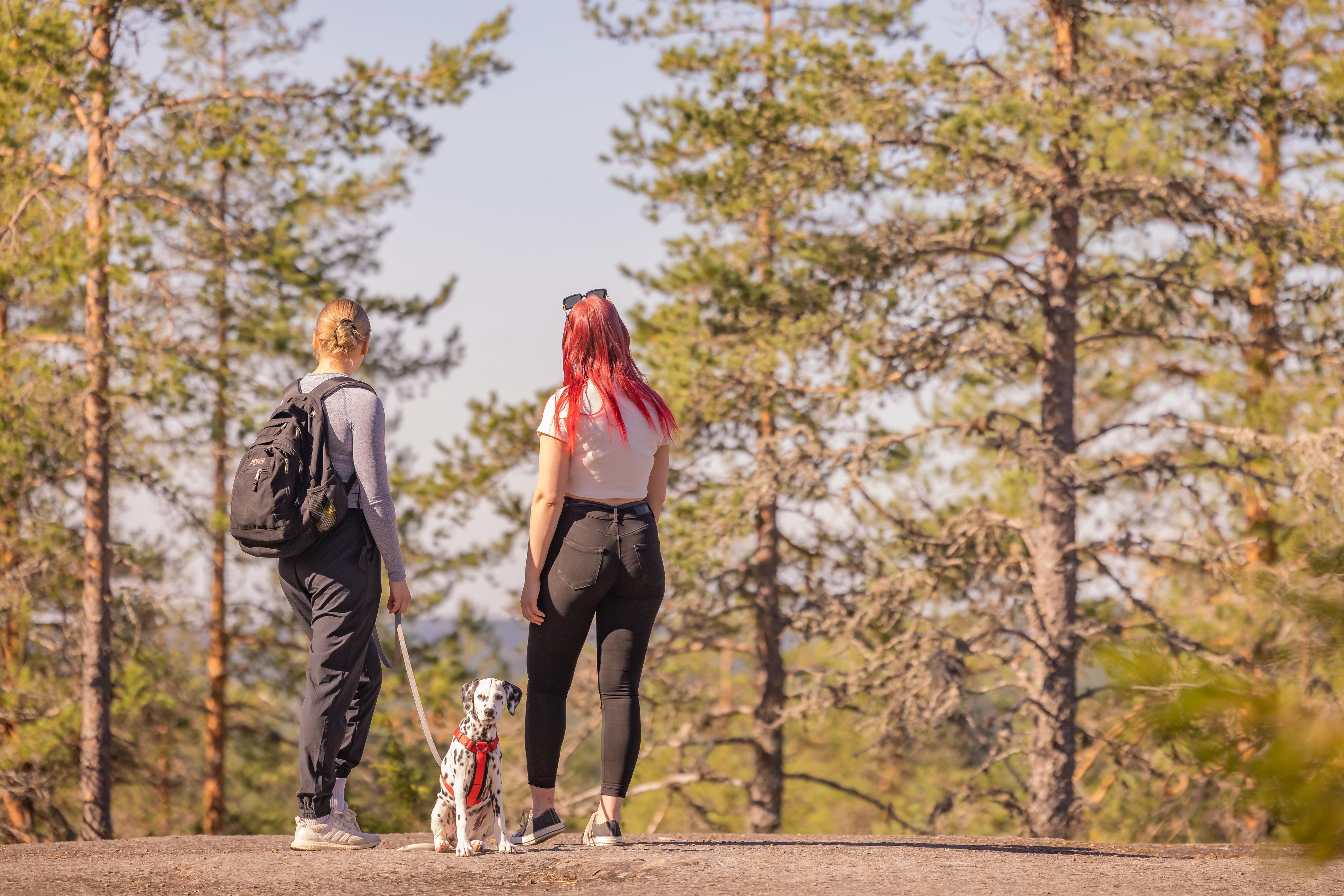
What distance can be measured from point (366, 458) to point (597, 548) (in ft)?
2.95

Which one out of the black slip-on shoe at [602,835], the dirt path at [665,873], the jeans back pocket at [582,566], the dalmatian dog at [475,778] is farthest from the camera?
the black slip-on shoe at [602,835]

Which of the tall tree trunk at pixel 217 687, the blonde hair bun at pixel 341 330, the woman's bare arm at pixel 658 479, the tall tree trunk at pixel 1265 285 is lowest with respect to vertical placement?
the tall tree trunk at pixel 217 687

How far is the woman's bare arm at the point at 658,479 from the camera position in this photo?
14.6 feet

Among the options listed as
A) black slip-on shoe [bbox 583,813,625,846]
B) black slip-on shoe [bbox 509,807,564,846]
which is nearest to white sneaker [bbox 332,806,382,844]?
black slip-on shoe [bbox 509,807,564,846]

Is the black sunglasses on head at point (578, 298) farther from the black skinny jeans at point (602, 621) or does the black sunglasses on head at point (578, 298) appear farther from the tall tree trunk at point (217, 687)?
the tall tree trunk at point (217, 687)

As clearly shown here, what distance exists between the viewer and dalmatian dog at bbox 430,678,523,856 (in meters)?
4.08

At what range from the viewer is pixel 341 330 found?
4.42 meters

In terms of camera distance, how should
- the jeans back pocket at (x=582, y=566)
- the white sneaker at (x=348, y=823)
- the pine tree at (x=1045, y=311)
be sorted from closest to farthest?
the jeans back pocket at (x=582, y=566)
the white sneaker at (x=348, y=823)
the pine tree at (x=1045, y=311)

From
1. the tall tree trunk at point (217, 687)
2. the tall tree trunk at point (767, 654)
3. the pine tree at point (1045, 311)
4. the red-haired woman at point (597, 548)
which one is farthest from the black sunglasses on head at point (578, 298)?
the tall tree trunk at point (217, 687)

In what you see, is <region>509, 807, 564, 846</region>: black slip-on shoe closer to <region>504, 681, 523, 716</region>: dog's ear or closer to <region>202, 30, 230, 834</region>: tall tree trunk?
<region>504, 681, 523, 716</region>: dog's ear

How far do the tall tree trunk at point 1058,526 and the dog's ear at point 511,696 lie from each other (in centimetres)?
766

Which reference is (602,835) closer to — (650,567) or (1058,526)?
(650,567)

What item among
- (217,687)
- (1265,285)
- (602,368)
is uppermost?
(1265,285)

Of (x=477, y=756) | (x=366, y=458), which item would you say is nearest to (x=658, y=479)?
(x=366, y=458)
